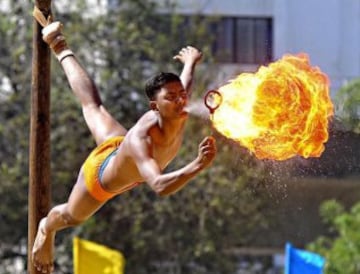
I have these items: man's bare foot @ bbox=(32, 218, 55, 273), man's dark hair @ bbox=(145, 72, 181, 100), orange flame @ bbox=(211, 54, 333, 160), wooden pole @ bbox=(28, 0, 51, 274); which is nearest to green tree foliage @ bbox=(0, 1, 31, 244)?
wooden pole @ bbox=(28, 0, 51, 274)

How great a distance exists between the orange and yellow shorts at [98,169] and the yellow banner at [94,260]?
15.6 feet

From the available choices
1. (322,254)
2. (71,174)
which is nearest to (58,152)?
(71,174)

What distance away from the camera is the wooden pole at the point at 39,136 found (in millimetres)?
8211

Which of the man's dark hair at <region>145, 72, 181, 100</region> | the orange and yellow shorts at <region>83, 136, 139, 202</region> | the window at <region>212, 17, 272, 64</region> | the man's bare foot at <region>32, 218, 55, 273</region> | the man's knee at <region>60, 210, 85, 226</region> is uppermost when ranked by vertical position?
the window at <region>212, 17, 272, 64</region>

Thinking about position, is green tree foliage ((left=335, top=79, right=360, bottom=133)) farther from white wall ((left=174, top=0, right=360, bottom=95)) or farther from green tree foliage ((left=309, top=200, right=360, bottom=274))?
white wall ((left=174, top=0, right=360, bottom=95))

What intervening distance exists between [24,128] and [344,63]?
5.00 meters

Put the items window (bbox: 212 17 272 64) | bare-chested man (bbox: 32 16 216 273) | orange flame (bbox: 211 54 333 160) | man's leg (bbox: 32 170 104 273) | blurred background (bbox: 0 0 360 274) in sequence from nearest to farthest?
bare-chested man (bbox: 32 16 216 273) < orange flame (bbox: 211 54 333 160) < man's leg (bbox: 32 170 104 273) < blurred background (bbox: 0 0 360 274) < window (bbox: 212 17 272 64)

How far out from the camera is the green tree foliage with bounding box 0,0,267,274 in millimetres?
16609

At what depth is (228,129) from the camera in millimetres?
7609

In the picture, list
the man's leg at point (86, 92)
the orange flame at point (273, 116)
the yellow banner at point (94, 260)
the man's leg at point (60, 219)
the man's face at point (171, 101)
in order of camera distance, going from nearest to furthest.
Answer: the man's face at point (171, 101) → the orange flame at point (273, 116) → the man's leg at point (60, 219) → the man's leg at point (86, 92) → the yellow banner at point (94, 260)

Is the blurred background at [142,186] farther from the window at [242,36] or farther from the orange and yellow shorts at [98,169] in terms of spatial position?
the orange and yellow shorts at [98,169]

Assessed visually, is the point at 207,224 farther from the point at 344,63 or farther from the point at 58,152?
the point at 344,63

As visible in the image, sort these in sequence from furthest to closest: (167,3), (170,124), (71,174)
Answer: (167,3)
(71,174)
(170,124)

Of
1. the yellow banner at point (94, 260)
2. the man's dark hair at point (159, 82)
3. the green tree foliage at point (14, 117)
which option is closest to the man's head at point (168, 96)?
the man's dark hair at point (159, 82)
